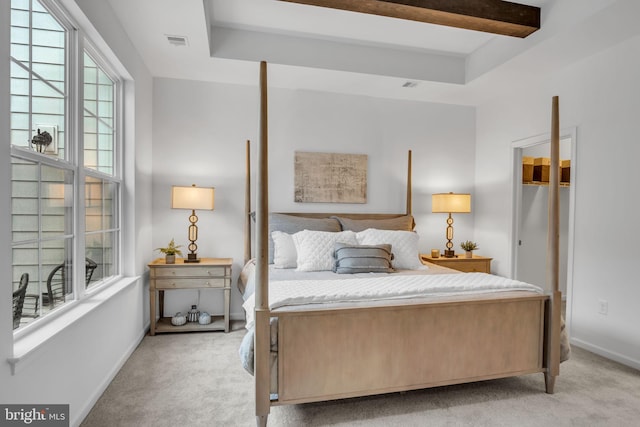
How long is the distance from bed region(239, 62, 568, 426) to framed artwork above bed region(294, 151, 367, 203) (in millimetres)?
1720

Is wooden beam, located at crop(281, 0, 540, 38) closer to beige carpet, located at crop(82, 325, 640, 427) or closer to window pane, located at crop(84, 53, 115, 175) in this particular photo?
window pane, located at crop(84, 53, 115, 175)

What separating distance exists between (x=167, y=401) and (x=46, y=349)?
837mm

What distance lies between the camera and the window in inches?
62.1

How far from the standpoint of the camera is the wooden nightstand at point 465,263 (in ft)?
12.9

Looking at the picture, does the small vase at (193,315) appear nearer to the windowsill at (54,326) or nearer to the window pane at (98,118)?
the windowsill at (54,326)

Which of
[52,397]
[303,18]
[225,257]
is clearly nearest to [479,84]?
[303,18]

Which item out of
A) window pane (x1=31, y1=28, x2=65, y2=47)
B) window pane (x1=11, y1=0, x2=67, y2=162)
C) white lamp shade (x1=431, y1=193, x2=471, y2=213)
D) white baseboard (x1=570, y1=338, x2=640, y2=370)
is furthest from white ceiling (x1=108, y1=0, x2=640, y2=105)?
white baseboard (x1=570, y1=338, x2=640, y2=370)

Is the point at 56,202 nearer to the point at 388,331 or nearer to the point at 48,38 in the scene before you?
the point at 48,38

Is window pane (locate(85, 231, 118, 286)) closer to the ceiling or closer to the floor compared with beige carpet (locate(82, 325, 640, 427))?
closer to the ceiling

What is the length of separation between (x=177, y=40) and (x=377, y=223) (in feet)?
8.19

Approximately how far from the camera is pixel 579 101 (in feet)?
10.4

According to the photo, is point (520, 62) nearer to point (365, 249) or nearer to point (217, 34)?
point (365, 249)

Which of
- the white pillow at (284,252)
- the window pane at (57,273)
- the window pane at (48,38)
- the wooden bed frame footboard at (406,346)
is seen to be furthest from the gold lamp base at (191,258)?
the window pane at (48,38)

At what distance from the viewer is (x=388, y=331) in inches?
77.7
